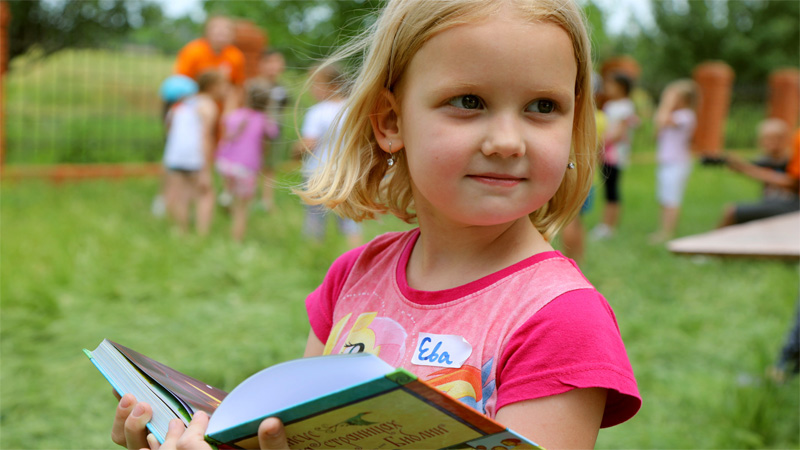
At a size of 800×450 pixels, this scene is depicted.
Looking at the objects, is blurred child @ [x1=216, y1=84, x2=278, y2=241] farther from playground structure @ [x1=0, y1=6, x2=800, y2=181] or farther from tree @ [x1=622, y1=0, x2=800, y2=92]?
tree @ [x1=622, y1=0, x2=800, y2=92]

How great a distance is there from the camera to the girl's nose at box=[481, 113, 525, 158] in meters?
1.07

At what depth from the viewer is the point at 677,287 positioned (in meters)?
5.88

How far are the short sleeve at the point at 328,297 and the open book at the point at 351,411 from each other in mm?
439

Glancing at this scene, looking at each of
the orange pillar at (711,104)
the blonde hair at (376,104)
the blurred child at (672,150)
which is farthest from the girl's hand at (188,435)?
the orange pillar at (711,104)

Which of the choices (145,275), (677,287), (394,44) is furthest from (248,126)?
(394,44)

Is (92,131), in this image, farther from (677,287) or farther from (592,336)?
(592,336)

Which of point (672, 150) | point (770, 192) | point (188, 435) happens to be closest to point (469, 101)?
point (188, 435)

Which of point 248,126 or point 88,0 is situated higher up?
point 88,0

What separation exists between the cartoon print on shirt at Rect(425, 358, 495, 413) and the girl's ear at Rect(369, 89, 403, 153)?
16.2 inches

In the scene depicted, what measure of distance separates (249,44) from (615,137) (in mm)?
5464

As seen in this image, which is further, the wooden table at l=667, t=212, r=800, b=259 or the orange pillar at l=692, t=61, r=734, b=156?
the orange pillar at l=692, t=61, r=734, b=156

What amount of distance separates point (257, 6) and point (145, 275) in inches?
361

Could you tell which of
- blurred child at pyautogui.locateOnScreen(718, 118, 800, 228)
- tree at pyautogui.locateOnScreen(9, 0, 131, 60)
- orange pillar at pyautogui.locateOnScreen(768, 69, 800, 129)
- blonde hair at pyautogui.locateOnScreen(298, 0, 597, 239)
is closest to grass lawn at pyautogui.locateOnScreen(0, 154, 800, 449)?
blurred child at pyautogui.locateOnScreen(718, 118, 800, 228)

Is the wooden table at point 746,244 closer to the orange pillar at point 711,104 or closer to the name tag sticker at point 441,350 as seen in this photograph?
the name tag sticker at point 441,350
